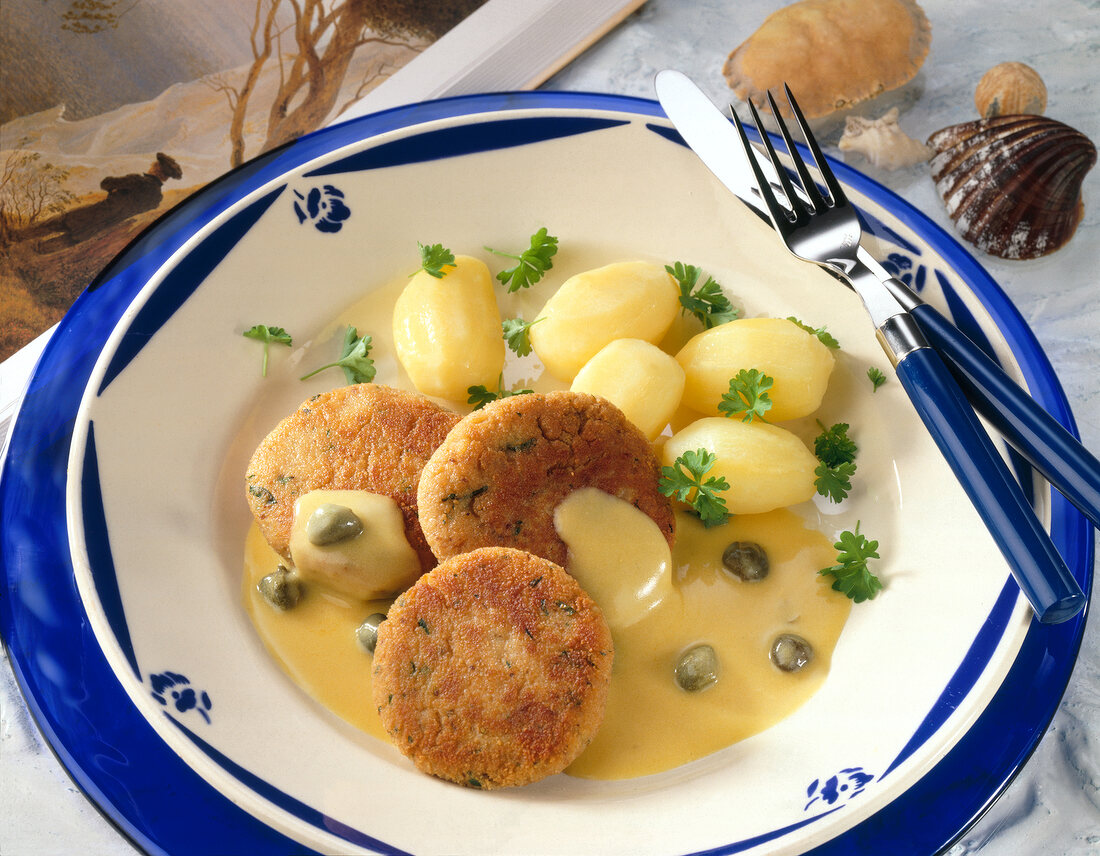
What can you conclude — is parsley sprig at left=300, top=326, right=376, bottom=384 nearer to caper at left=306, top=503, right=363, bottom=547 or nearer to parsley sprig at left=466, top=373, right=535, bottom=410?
parsley sprig at left=466, top=373, right=535, bottom=410

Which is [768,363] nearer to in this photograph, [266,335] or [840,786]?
[840,786]

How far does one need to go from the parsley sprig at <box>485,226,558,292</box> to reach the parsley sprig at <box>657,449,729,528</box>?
647 mm

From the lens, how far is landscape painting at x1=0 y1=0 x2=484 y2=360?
2.50 metres

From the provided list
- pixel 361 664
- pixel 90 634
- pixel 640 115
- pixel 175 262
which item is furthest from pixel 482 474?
pixel 640 115

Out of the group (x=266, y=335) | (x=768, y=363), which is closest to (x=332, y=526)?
(x=266, y=335)

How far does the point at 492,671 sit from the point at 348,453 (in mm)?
561

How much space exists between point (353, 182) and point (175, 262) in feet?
1.54

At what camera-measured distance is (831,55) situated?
2.52m

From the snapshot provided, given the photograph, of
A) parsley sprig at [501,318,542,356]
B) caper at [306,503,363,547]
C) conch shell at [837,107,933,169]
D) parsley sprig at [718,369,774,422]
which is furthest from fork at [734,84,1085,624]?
caper at [306,503,363,547]

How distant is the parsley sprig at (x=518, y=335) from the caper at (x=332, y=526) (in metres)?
0.61

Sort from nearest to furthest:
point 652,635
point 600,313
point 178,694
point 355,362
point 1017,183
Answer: point 178,694 < point 652,635 < point 600,313 < point 355,362 < point 1017,183

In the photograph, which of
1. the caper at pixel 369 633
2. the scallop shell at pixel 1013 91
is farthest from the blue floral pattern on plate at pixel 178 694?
the scallop shell at pixel 1013 91

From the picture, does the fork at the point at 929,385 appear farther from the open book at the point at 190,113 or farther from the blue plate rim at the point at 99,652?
the open book at the point at 190,113

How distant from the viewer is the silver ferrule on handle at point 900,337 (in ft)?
5.63
